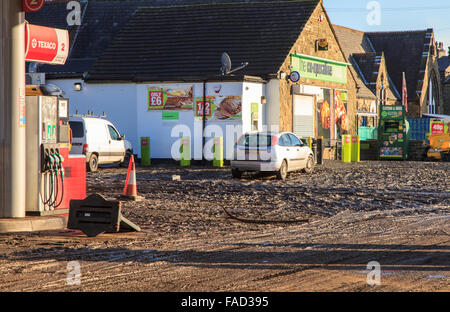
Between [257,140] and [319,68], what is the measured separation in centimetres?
1532

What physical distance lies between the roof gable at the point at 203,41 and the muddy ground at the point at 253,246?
1438 cm

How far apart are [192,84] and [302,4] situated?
25.9 ft

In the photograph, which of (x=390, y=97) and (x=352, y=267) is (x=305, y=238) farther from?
(x=390, y=97)

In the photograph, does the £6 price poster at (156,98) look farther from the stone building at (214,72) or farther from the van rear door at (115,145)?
the van rear door at (115,145)

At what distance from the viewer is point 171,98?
102 feet

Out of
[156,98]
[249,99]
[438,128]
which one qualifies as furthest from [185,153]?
[438,128]

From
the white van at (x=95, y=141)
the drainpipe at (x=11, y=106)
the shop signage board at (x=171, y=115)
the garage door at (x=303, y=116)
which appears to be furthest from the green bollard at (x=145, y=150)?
the drainpipe at (x=11, y=106)

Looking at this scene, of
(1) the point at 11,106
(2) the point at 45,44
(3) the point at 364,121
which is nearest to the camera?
(1) the point at 11,106

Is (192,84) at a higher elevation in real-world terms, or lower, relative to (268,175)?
higher

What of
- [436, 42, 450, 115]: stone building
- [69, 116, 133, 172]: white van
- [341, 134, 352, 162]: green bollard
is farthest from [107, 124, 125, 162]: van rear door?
[436, 42, 450, 115]: stone building

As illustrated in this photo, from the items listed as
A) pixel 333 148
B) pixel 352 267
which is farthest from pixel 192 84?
pixel 352 267

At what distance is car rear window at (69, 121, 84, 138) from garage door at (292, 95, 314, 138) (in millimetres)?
12379

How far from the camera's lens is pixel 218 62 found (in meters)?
32.4

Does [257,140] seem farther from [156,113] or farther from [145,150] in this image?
[156,113]
